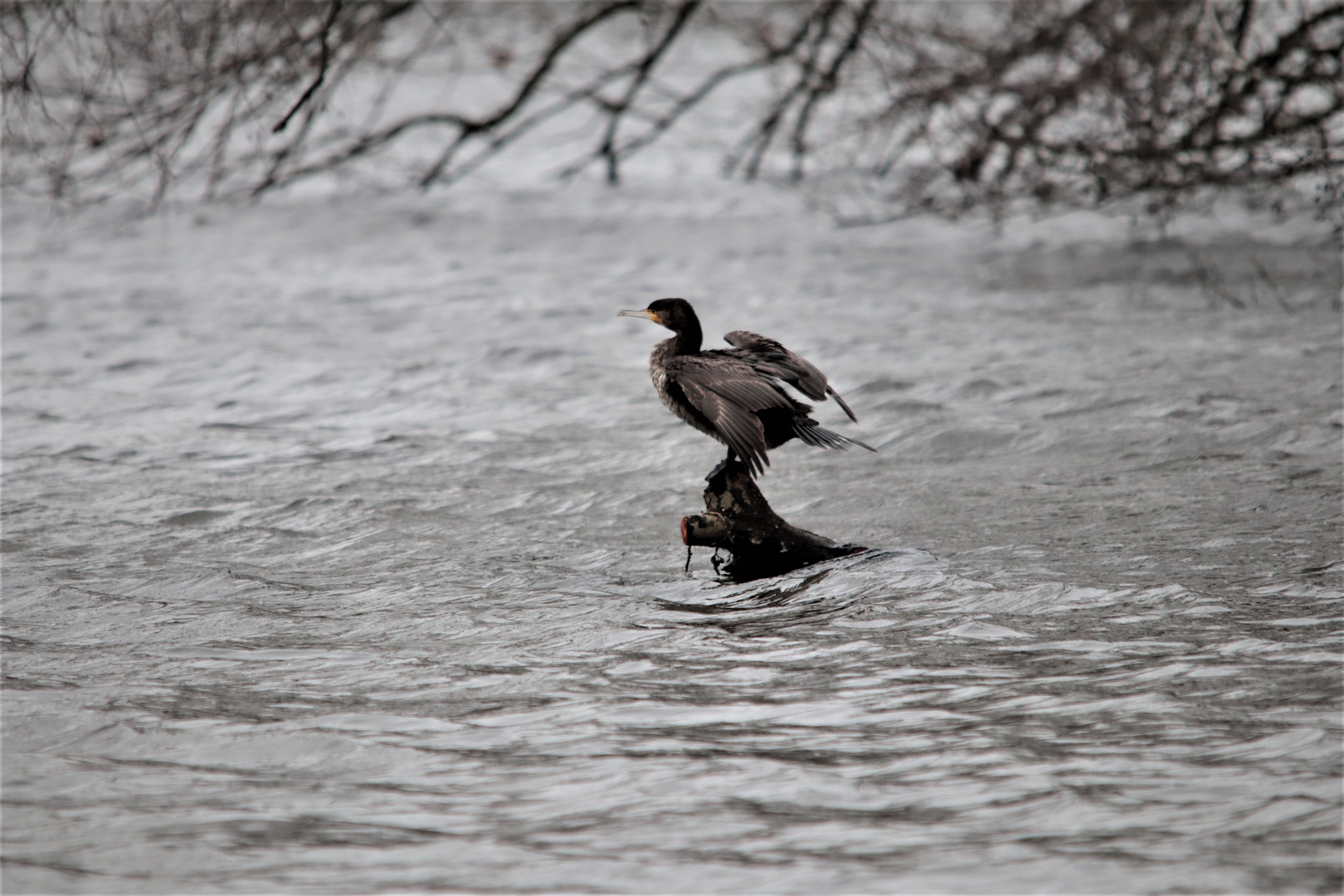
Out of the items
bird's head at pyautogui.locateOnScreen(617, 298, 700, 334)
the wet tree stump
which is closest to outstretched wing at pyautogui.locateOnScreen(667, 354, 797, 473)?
the wet tree stump

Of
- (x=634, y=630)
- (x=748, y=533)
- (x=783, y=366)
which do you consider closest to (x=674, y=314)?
(x=783, y=366)

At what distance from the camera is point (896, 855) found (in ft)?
12.3

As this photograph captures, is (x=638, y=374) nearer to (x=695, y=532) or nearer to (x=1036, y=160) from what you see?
(x=1036, y=160)

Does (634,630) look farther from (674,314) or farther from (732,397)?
(674,314)

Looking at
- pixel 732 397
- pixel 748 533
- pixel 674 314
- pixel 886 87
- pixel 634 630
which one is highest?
pixel 886 87

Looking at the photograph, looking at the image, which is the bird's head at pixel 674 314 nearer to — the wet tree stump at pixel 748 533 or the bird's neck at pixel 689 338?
the bird's neck at pixel 689 338

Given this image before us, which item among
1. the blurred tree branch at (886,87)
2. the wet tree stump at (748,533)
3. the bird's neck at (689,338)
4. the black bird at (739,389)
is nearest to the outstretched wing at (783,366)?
the black bird at (739,389)

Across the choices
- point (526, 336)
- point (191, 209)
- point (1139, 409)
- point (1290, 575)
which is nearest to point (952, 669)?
point (1290, 575)

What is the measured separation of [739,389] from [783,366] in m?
0.35

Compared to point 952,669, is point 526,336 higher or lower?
higher

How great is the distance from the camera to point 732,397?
19.8 ft

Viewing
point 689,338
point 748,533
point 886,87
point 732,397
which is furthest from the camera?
point 886,87

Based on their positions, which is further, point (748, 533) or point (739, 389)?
point (748, 533)

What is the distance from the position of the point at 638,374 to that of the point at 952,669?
6.49 meters
